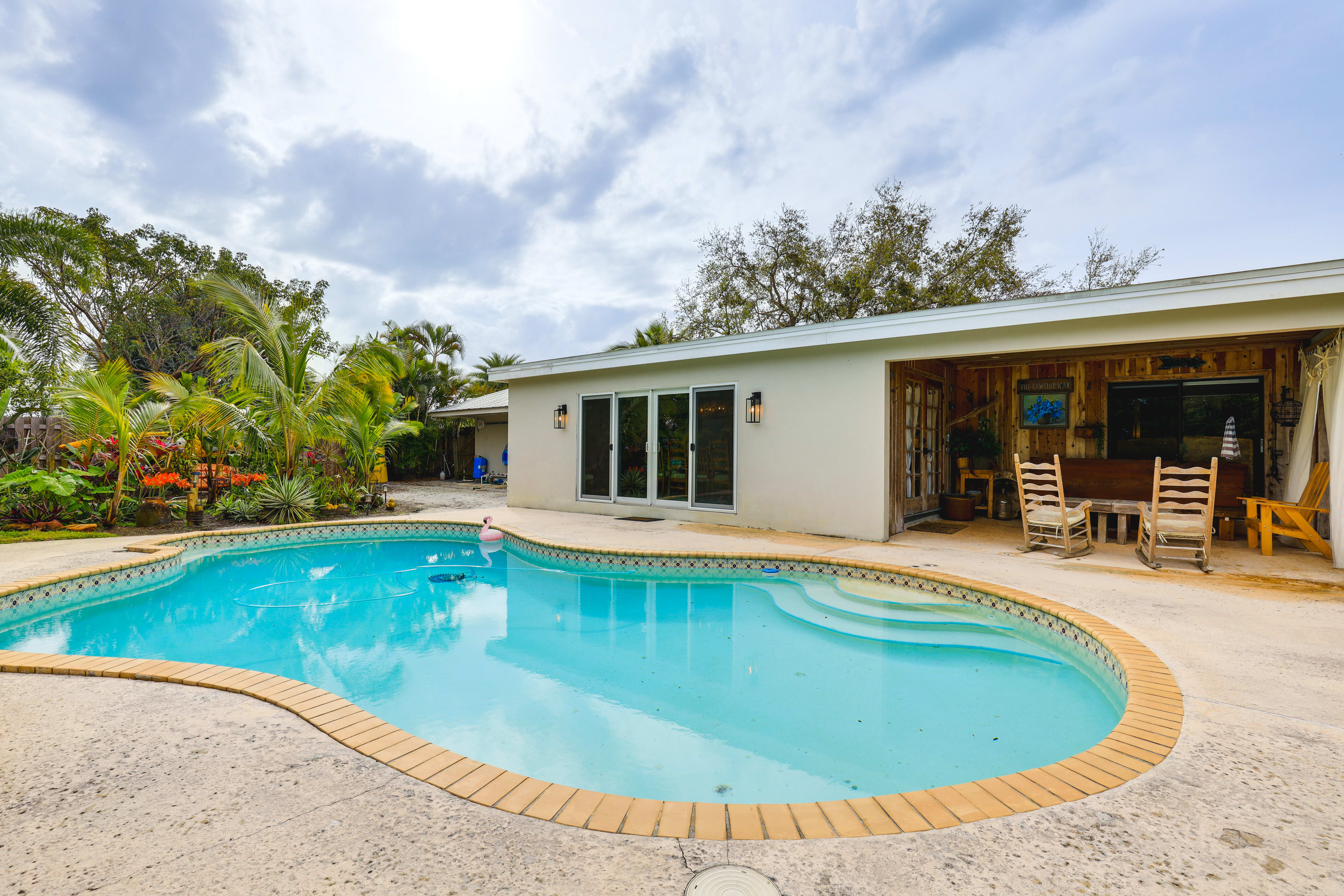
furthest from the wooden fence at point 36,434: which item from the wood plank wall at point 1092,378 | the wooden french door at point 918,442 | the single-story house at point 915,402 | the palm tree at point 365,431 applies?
the wood plank wall at point 1092,378

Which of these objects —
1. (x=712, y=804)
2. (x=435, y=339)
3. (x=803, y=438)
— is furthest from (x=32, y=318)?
(x=435, y=339)

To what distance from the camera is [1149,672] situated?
2770mm

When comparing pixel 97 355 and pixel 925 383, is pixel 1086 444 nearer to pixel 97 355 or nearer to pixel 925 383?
pixel 925 383

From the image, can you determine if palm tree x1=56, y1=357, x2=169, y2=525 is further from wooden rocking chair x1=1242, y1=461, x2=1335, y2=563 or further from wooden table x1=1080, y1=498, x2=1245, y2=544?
wooden rocking chair x1=1242, y1=461, x2=1335, y2=563

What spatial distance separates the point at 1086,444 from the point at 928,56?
8.97 metres

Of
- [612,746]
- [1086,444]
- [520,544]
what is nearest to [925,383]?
[1086,444]

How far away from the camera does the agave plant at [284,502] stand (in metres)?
8.33

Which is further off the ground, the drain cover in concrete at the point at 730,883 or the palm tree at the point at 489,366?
the palm tree at the point at 489,366

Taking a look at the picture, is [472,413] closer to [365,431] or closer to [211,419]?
[365,431]

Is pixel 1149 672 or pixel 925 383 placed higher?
pixel 925 383

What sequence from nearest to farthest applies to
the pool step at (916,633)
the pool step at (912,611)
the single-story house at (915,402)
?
the pool step at (916,633) → the pool step at (912,611) → the single-story house at (915,402)

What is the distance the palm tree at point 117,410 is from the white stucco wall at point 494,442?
369 inches

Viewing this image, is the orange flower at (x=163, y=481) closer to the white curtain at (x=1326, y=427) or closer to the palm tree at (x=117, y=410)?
the palm tree at (x=117, y=410)

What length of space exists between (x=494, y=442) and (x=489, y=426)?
61cm
